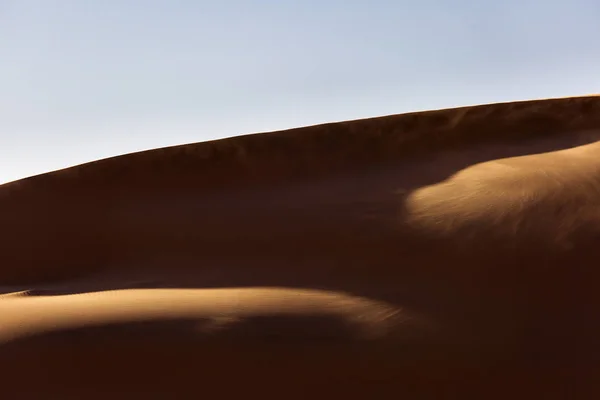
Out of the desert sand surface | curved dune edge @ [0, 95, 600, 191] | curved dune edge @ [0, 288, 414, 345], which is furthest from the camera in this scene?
curved dune edge @ [0, 95, 600, 191]

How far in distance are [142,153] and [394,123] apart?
2.16 meters

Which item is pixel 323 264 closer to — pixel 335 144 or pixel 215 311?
pixel 215 311

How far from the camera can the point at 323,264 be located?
150 inches

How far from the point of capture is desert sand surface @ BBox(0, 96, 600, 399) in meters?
2.98

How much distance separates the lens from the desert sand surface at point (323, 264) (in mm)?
2977

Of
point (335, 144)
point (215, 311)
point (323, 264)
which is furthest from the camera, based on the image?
point (335, 144)

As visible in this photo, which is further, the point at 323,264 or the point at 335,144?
the point at 335,144

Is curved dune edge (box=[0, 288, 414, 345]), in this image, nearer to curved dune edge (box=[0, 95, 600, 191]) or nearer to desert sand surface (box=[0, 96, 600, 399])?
desert sand surface (box=[0, 96, 600, 399])

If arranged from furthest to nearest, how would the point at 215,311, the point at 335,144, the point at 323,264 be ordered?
the point at 335,144 < the point at 323,264 < the point at 215,311

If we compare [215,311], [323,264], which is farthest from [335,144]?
[215,311]

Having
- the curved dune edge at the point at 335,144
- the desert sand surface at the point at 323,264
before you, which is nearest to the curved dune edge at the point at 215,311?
the desert sand surface at the point at 323,264

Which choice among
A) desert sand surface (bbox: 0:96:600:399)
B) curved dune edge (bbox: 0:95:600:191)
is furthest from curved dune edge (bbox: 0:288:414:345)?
curved dune edge (bbox: 0:95:600:191)

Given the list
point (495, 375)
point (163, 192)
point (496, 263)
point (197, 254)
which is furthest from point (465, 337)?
point (163, 192)

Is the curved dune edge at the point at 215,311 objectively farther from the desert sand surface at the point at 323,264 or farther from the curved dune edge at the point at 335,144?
the curved dune edge at the point at 335,144
